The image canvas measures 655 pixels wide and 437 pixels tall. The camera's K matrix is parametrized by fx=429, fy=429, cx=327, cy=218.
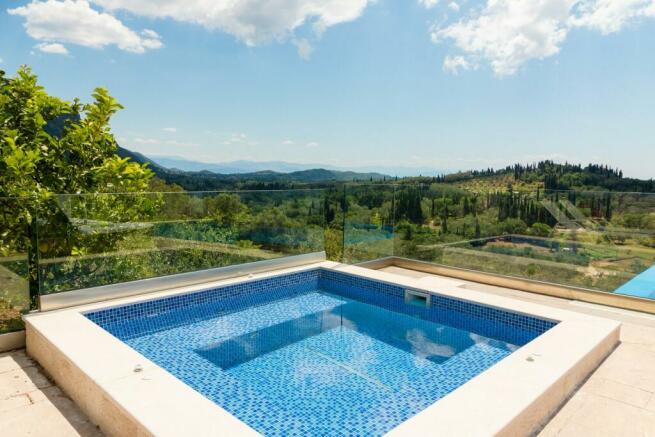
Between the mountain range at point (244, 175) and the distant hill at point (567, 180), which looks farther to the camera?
the mountain range at point (244, 175)

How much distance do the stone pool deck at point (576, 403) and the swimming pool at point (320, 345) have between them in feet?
2.92

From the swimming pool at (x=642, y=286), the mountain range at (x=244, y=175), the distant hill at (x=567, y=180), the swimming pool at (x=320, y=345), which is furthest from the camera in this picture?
the mountain range at (x=244, y=175)

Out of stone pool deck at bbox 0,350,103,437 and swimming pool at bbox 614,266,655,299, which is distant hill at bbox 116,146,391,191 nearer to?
stone pool deck at bbox 0,350,103,437

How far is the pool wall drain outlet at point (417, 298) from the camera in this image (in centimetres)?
625

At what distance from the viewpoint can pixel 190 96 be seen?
43938mm

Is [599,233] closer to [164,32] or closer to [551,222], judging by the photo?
[551,222]

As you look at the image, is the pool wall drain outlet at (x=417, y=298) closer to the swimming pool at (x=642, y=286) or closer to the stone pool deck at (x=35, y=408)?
the swimming pool at (x=642, y=286)

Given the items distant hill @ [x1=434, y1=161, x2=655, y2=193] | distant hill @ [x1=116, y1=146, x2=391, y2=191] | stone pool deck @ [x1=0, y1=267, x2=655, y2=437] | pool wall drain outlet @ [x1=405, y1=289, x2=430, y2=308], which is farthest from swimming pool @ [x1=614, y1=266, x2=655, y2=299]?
distant hill @ [x1=116, y1=146, x2=391, y2=191]

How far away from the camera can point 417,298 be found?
251 inches

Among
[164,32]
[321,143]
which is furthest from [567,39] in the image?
[321,143]

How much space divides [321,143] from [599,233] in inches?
2186

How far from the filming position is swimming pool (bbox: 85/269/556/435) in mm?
3678

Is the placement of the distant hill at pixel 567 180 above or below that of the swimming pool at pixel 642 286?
above

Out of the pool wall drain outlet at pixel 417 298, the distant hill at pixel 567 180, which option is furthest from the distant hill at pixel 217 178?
the pool wall drain outlet at pixel 417 298
